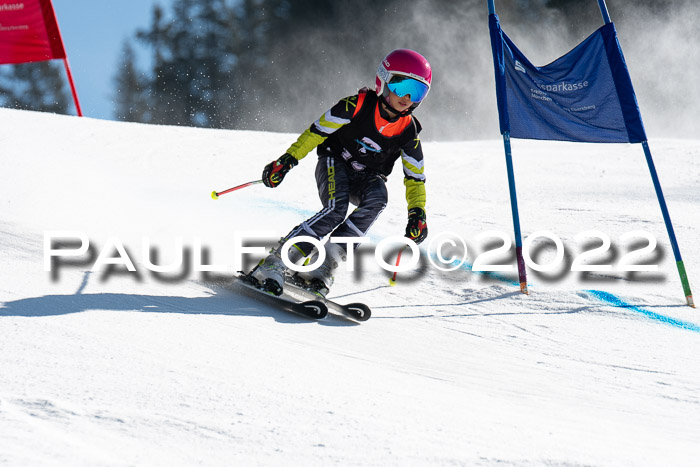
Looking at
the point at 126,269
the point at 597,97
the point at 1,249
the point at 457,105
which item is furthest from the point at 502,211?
the point at 457,105

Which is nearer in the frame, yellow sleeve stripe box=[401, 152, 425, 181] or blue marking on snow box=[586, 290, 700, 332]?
blue marking on snow box=[586, 290, 700, 332]

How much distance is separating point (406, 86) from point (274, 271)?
129 cm

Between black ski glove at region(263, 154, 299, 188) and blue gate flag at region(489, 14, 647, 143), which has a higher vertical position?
blue gate flag at region(489, 14, 647, 143)

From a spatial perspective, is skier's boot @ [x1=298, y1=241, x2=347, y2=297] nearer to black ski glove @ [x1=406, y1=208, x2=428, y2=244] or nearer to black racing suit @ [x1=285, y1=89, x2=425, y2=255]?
black racing suit @ [x1=285, y1=89, x2=425, y2=255]

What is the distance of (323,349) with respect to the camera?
3014 millimetres

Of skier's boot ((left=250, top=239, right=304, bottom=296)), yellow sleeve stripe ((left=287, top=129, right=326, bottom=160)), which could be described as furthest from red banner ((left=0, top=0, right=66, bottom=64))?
skier's boot ((left=250, top=239, right=304, bottom=296))

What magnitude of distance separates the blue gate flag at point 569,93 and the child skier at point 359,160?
39.5 inches

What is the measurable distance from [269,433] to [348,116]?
253 cm

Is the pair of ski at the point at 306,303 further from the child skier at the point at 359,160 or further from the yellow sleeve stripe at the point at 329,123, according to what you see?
the yellow sleeve stripe at the point at 329,123

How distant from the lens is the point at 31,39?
9938 mm

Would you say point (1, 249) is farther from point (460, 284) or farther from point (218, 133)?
point (218, 133)

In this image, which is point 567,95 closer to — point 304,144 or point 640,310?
point 640,310

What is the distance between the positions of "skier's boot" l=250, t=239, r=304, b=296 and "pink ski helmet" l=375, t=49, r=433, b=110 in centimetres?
110

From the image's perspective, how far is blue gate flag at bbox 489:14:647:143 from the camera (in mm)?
4762
